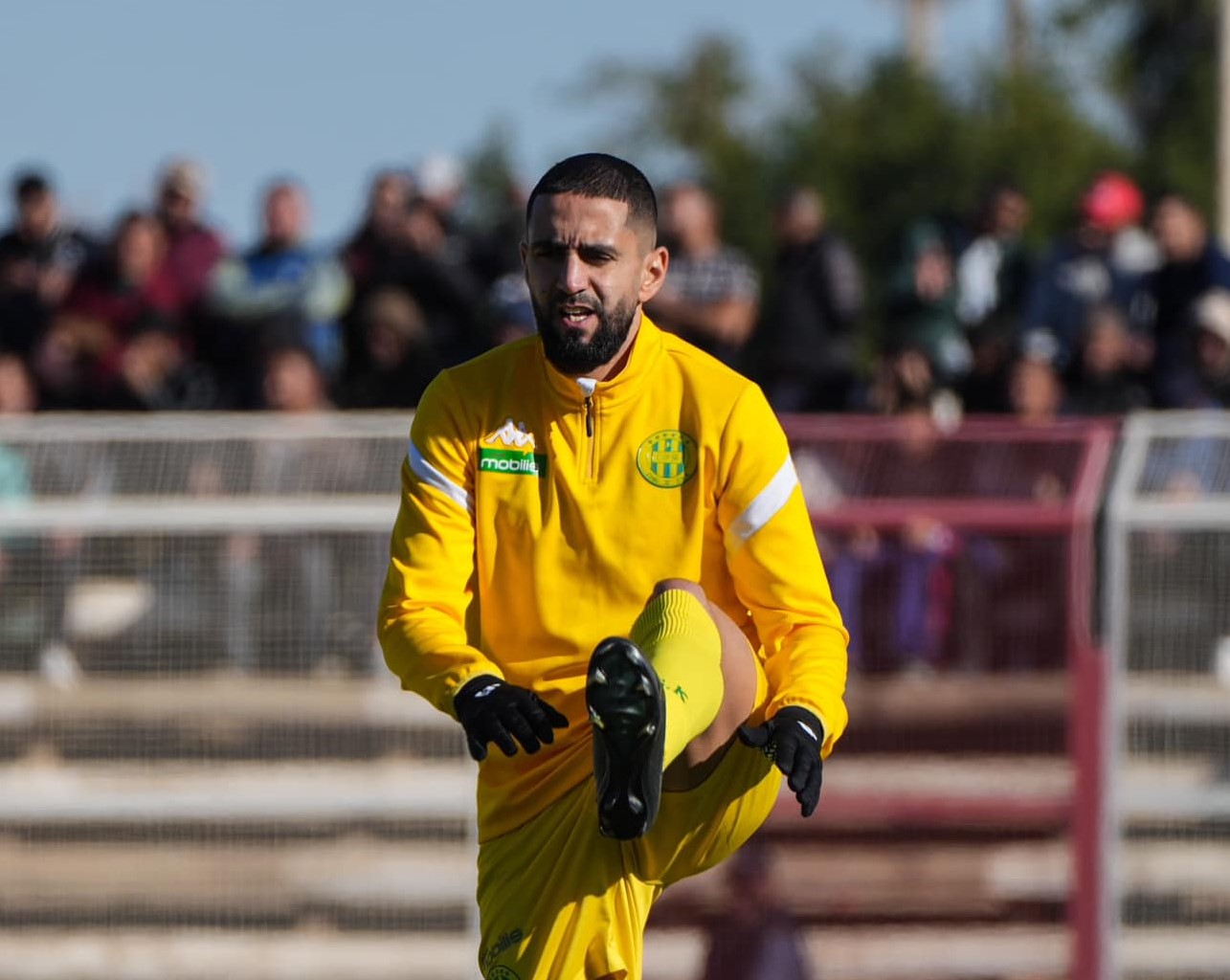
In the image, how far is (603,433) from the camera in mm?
5047

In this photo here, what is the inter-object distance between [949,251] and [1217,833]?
3092mm

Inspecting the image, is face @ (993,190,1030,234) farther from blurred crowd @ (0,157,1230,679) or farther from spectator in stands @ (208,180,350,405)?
spectator in stands @ (208,180,350,405)

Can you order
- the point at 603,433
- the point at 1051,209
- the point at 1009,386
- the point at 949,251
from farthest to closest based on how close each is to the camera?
the point at 1051,209 → the point at 949,251 → the point at 1009,386 → the point at 603,433

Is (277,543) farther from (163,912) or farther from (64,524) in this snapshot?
(163,912)

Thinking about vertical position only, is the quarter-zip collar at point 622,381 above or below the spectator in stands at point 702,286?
below

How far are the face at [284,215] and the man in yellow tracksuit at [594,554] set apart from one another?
5.44 meters

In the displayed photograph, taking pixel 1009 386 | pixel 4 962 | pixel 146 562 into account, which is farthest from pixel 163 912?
pixel 1009 386

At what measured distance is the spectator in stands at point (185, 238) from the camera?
35.2 feet

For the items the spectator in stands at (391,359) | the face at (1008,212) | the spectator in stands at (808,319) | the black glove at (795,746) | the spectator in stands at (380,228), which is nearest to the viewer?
the black glove at (795,746)

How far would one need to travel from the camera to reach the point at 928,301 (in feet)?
33.2

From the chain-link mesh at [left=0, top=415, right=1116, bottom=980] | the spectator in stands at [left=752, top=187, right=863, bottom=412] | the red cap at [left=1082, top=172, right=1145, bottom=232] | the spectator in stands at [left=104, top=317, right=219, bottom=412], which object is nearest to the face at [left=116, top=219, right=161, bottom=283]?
the spectator in stands at [left=104, top=317, right=219, bottom=412]

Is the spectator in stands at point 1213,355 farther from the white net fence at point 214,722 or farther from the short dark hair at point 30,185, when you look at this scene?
the short dark hair at point 30,185

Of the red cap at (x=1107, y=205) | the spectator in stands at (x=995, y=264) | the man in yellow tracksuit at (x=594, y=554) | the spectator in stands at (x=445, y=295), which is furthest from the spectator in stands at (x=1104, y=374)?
the man in yellow tracksuit at (x=594, y=554)

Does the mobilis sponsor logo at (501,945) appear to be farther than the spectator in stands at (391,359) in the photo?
No
